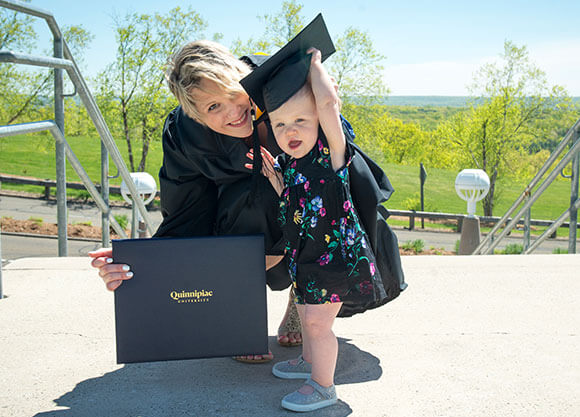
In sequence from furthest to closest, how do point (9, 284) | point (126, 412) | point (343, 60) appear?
point (343, 60)
point (9, 284)
point (126, 412)

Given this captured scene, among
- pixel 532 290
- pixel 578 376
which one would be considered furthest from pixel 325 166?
pixel 532 290

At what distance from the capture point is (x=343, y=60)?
25000 mm

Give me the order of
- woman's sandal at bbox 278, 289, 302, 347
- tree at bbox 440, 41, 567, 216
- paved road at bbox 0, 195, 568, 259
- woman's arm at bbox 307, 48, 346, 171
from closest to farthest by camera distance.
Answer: woman's arm at bbox 307, 48, 346, 171
woman's sandal at bbox 278, 289, 302, 347
paved road at bbox 0, 195, 568, 259
tree at bbox 440, 41, 567, 216

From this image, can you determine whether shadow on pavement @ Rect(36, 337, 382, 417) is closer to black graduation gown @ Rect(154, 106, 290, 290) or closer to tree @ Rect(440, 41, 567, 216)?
black graduation gown @ Rect(154, 106, 290, 290)

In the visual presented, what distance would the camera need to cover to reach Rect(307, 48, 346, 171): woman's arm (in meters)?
1.85

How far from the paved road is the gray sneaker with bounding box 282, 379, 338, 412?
40.9 ft

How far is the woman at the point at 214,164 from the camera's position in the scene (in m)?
2.10

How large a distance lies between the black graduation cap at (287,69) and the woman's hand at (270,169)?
0.93 ft

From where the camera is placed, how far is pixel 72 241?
1472 cm

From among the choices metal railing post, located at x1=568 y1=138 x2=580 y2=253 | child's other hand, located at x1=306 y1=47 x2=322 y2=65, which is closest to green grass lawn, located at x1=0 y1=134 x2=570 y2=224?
metal railing post, located at x1=568 y1=138 x2=580 y2=253

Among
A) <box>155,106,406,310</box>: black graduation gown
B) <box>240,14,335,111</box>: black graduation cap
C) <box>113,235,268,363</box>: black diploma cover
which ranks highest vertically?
<box>240,14,335,111</box>: black graduation cap

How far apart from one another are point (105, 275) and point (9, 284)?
5.10 feet

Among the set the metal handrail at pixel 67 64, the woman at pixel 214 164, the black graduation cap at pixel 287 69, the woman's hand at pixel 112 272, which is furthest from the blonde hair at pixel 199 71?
the metal handrail at pixel 67 64

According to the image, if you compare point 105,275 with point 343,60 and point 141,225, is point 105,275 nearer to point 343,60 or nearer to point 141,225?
point 141,225
